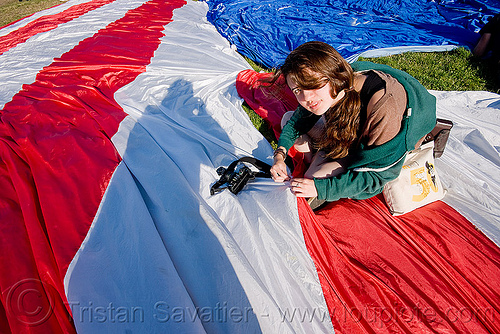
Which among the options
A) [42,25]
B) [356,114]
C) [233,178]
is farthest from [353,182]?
[42,25]

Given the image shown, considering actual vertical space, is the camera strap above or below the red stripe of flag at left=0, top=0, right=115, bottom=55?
below

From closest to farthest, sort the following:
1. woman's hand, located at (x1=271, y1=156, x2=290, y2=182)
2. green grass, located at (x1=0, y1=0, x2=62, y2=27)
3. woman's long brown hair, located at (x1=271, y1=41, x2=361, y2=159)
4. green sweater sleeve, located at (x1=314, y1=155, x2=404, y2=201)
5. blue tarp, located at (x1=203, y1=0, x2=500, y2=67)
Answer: woman's long brown hair, located at (x1=271, y1=41, x2=361, y2=159)
green sweater sleeve, located at (x1=314, y1=155, x2=404, y2=201)
woman's hand, located at (x1=271, y1=156, x2=290, y2=182)
blue tarp, located at (x1=203, y1=0, x2=500, y2=67)
green grass, located at (x1=0, y1=0, x2=62, y2=27)

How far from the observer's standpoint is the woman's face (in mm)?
1336

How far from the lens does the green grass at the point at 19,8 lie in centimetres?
628

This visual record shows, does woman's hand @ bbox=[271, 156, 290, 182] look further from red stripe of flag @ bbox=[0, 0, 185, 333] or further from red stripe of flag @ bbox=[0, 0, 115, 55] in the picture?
red stripe of flag @ bbox=[0, 0, 115, 55]

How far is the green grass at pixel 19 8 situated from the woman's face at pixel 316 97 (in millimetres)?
7641

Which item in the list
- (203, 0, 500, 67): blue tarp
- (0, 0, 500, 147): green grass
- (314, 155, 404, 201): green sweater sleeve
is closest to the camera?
(314, 155, 404, 201): green sweater sleeve

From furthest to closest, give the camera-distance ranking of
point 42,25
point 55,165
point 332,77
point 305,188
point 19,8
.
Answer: point 19,8, point 42,25, point 55,165, point 305,188, point 332,77

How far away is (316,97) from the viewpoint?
136cm

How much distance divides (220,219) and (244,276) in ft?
1.33

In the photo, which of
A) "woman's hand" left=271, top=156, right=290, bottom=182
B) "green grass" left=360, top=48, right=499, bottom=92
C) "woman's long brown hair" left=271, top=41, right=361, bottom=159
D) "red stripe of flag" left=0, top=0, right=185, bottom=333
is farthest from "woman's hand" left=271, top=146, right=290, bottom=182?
"green grass" left=360, top=48, right=499, bottom=92

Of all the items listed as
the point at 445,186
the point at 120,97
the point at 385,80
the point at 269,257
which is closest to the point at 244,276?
the point at 269,257

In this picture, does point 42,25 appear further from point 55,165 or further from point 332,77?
point 332,77

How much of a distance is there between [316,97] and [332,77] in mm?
115
